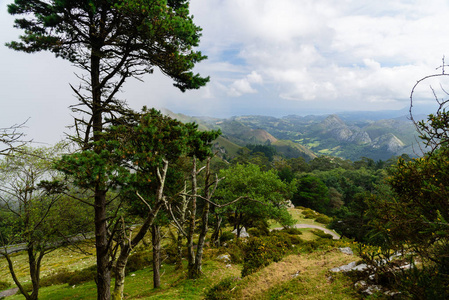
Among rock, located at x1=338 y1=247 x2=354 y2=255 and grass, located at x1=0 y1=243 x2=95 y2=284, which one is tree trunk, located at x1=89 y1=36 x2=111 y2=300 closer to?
rock, located at x1=338 y1=247 x2=354 y2=255

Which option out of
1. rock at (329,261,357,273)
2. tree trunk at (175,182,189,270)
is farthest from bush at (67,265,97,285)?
rock at (329,261,357,273)

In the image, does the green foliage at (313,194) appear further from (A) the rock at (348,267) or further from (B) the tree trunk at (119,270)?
(B) the tree trunk at (119,270)

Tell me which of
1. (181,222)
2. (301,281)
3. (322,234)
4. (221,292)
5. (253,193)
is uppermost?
(181,222)

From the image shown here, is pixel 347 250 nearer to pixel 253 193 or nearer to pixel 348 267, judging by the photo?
pixel 348 267

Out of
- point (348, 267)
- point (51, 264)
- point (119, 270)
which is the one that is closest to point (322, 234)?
point (348, 267)

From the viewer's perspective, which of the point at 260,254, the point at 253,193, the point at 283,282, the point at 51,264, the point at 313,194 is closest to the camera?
the point at 283,282

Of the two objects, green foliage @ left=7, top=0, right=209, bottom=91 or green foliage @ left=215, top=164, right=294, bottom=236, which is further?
green foliage @ left=215, top=164, right=294, bottom=236

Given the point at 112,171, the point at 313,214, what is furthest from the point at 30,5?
the point at 313,214

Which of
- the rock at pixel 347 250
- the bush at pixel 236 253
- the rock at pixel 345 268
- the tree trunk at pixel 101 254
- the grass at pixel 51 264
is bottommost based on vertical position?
the grass at pixel 51 264

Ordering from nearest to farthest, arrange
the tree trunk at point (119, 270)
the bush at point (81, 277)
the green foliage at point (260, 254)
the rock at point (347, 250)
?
the tree trunk at point (119, 270) → the rock at point (347, 250) → the green foliage at point (260, 254) → the bush at point (81, 277)

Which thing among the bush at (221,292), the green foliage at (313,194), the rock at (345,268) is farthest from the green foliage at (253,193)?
the green foliage at (313,194)

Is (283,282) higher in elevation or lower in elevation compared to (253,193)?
lower

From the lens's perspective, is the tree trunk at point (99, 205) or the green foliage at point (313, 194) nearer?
the tree trunk at point (99, 205)

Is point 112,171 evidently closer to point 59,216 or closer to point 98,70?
point 98,70
